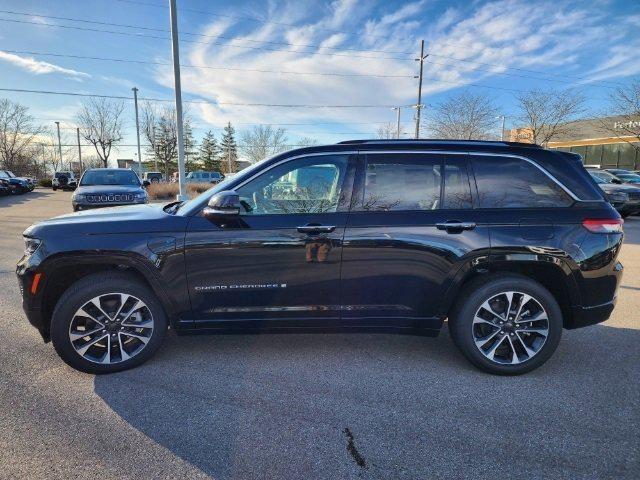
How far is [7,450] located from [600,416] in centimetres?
380

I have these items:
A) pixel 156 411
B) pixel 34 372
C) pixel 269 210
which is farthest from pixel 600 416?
pixel 34 372

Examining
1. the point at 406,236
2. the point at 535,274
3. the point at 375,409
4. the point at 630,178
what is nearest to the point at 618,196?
the point at 630,178

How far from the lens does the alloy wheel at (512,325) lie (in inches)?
127

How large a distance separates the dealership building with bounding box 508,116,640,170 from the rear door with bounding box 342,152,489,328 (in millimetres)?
34971

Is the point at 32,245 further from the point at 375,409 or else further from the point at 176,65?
the point at 176,65

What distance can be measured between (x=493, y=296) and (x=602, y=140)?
44.9 meters

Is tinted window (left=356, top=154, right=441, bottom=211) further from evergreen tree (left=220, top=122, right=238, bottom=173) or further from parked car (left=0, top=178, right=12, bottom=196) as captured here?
evergreen tree (left=220, top=122, right=238, bottom=173)

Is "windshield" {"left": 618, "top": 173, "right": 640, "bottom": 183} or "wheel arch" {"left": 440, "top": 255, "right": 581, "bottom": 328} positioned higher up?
"windshield" {"left": 618, "top": 173, "right": 640, "bottom": 183}

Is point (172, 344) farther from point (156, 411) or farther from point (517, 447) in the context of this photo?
point (517, 447)

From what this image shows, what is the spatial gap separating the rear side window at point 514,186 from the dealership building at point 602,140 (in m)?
34.6

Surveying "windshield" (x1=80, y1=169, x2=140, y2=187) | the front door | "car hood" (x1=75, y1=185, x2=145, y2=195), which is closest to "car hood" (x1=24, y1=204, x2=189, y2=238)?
the front door

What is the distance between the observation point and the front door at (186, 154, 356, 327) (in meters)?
3.12

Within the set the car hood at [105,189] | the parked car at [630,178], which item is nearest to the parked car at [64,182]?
the car hood at [105,189]

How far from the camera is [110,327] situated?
3.19m
